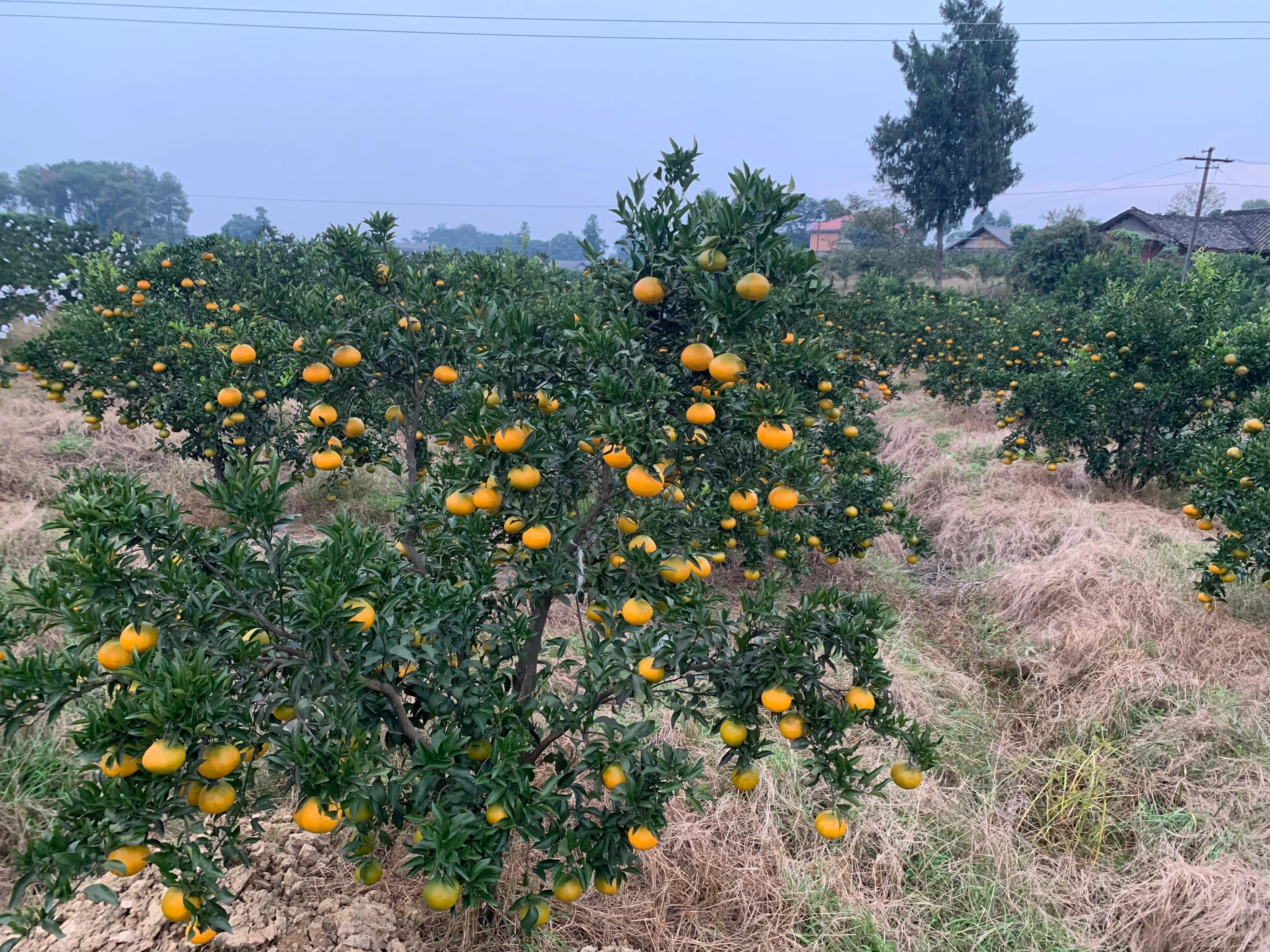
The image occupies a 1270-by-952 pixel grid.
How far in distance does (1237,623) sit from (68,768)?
Result: 643 centimetres

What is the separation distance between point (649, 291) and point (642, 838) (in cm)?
140

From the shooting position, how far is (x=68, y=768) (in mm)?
2832

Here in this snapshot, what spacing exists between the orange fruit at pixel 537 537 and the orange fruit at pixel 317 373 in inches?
Result: 48.4

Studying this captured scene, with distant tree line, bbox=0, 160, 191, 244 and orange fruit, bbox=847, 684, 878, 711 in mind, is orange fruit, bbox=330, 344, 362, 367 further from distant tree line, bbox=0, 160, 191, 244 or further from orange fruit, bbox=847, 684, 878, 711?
distant tree line, bbox=0, 160, 191, 244

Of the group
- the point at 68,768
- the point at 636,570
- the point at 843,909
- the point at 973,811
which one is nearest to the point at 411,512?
the point at 636,570

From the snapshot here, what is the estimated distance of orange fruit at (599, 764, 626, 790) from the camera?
5.67 ft

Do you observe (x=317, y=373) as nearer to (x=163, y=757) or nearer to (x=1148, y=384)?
(x=163, y=757)

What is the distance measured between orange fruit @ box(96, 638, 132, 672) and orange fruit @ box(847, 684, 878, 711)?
166cm

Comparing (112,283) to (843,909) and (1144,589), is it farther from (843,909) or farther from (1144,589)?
(1144,589)

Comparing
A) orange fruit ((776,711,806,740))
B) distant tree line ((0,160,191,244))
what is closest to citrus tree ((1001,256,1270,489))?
orange fruit ((776,711,806,740))

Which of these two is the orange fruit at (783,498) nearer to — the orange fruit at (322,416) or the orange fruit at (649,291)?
the orange fruit at (649,291)

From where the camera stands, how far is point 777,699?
174cm

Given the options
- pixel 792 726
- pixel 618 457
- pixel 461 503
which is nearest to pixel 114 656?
pixel 461 503

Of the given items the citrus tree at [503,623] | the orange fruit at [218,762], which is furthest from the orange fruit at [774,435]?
the orange fruit at [218,762]
